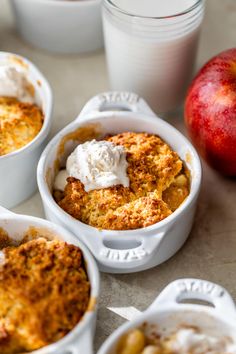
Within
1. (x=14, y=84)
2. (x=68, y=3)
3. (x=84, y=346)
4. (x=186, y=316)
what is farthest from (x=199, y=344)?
(x=68, y=3)

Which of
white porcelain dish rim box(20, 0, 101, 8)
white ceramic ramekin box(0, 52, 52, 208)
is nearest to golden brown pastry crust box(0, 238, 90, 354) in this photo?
white ceramic ramekin box(0, 52, 52, 208)

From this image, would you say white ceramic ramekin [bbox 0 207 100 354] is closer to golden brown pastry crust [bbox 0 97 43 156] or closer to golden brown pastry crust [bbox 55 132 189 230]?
golden brown pastry crust [bbox 55 132 189 230]

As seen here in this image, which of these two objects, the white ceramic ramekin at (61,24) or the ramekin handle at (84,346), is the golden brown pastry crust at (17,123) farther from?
the ramekin handle at (84,346)

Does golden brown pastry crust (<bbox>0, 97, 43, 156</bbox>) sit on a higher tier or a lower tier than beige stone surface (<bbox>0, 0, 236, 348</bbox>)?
higher

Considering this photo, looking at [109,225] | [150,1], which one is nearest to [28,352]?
[109,225]

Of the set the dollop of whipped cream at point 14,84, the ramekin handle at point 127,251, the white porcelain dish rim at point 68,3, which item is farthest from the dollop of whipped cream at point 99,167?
the white porcelain dish rim at point 68,3
